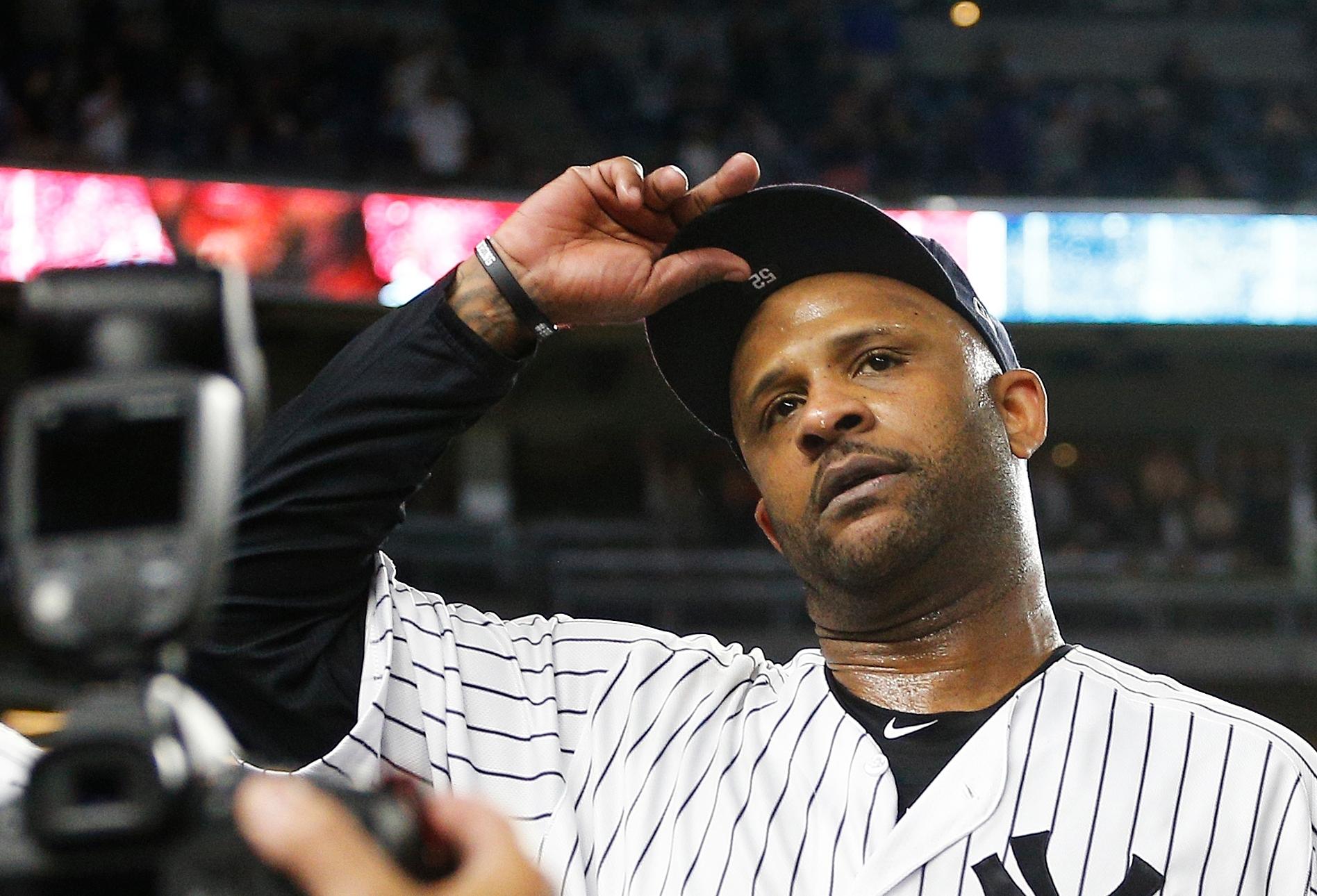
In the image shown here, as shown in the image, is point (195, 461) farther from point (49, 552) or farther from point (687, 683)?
point (687, 683)

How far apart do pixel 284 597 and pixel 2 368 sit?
689 centimetres

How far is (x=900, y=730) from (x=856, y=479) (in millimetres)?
269

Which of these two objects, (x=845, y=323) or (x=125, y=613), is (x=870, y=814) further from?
(x=125, y=613)

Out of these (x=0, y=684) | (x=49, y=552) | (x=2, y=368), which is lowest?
(x=0, y=684)

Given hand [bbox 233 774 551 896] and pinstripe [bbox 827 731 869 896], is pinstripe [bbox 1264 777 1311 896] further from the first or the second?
hand [bbox 233 774 551 896]

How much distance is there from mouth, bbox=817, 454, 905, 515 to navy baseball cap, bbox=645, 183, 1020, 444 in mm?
241

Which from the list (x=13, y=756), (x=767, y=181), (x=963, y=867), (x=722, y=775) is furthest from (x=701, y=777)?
(x=767, y=181)

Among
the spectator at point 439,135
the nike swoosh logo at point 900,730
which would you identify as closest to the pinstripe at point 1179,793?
the nike swoosh logo at point 900,730

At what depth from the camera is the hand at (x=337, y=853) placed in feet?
1.33

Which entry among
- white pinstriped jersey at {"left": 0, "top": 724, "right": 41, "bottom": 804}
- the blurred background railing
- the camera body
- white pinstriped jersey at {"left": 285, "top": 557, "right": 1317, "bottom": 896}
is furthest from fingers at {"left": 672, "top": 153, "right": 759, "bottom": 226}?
the blurred background railing

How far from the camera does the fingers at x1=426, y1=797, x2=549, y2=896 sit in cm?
42

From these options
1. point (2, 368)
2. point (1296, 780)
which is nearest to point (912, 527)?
point (1296, 780)

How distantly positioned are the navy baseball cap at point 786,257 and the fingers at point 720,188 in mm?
12

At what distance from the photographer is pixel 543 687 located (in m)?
1.50
